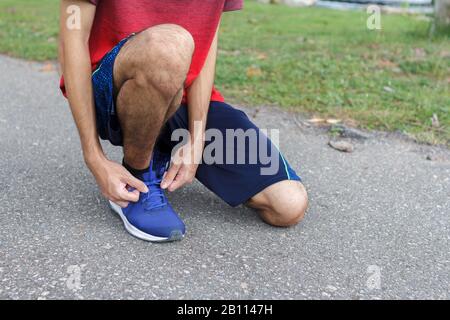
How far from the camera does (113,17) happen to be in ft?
6.21

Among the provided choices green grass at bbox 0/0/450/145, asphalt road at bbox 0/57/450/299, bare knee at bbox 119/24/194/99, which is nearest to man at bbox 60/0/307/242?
bare knee at bbox 119/24/194/99

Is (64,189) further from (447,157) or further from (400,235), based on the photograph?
(447,157)

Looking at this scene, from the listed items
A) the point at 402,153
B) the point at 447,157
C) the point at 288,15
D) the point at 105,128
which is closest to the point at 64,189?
the point at 105,128

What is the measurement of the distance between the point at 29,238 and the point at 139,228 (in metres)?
0.34

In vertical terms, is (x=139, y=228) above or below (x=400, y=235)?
above

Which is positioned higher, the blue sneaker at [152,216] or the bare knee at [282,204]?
the blue sneaker at [152,216]

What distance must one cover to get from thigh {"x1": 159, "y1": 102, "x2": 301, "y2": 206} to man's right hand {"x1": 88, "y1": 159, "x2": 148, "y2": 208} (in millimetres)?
290

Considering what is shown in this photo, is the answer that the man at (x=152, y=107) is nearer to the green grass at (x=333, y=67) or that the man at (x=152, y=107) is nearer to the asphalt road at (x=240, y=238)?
the asphalt road at (x=240, y=238)

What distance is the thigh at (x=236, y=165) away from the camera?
2.06m

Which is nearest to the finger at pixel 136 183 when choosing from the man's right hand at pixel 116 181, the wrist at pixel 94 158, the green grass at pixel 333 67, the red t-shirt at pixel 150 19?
the man's right hand at pixel 116 181

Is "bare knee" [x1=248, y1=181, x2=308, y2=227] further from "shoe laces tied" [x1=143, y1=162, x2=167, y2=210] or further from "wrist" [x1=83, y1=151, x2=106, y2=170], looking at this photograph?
"wrist" [x1=83, y1=151, x2=106, y2=170]

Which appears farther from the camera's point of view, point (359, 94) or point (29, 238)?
point (359, 94)

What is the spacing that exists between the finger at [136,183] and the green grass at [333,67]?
1605 mm

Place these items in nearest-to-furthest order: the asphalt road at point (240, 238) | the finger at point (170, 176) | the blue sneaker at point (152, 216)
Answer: the asphalt road at point (240, 238), the blue sneaker at point (152, 216), the finger at point (170, 176)
